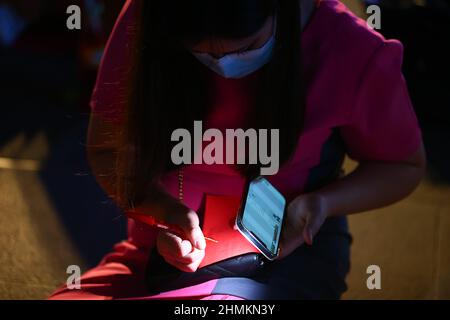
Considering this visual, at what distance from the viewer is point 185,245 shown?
0.88 metres

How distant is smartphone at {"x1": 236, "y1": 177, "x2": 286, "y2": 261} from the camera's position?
88 centimetres

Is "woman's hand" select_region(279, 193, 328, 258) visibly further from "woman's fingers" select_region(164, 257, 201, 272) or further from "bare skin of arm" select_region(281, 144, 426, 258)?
"woman's fingers" select_region(164, 257, 201, 272)

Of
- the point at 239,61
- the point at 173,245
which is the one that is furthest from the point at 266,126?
the point at 173,245

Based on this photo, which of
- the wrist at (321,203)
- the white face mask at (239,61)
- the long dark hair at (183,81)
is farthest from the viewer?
the wrist at (321,203)

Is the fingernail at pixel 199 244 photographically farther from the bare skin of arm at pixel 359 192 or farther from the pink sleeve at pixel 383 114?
the pink sleeve at pixel 383 114

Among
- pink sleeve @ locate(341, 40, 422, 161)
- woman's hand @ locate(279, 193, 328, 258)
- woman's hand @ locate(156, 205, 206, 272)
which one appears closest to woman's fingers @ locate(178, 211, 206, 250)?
woman's hand @ locate(156, 205, 206, 272)

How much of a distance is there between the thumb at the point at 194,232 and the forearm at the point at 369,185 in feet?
0.70

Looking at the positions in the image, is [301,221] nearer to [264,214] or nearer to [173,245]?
[264,214]

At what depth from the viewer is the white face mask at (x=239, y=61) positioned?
0.84 metres

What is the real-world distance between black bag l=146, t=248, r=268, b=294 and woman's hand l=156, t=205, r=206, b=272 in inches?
0.6

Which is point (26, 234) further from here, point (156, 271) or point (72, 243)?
point (156, 271)

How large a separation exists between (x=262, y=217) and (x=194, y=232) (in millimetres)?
103

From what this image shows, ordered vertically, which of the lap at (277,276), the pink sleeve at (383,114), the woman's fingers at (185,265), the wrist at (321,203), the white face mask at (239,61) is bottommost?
the lap at (277,276)

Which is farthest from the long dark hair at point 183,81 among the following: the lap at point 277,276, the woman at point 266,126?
the lap at point 277,276
